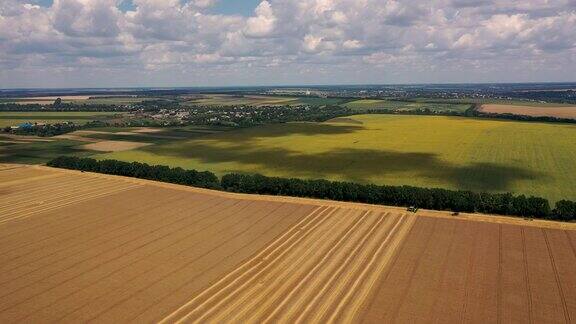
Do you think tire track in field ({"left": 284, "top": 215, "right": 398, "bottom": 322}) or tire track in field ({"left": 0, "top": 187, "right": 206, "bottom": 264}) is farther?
tire track in field ({"left": 0, "top": 187, "right": 206, "bottom": 264})

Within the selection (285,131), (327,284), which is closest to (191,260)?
(327,284)

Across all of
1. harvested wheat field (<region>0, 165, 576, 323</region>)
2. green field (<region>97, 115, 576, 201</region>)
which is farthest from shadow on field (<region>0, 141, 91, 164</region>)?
harvested wheat field (<region>0, 165, 576, 323</region>)

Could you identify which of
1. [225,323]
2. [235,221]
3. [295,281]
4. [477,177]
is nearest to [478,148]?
[477,177]

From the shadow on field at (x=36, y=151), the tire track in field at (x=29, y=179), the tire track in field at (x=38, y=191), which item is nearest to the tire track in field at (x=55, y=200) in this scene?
the tire track in field at (x=38, y=191)

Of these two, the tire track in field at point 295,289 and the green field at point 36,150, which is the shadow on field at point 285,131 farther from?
the tire track in field at point 295,289

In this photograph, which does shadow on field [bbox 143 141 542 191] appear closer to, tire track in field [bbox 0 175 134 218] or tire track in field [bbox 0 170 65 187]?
tire track in field [bbox 0 175 134 218]

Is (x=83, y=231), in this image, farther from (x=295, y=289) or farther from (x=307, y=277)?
(x=295, y=289)

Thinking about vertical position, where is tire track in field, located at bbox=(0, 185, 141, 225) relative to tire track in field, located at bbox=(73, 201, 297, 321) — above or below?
above

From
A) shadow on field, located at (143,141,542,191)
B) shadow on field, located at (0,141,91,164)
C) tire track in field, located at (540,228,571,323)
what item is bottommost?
tire track in field, located at (540,228,571,323)

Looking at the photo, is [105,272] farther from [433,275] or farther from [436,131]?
[436,131]
